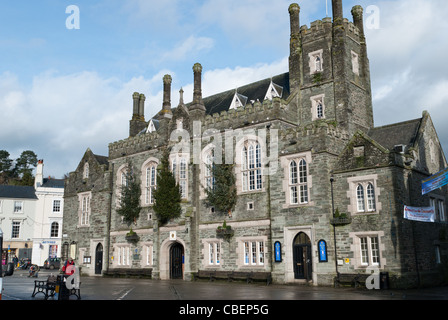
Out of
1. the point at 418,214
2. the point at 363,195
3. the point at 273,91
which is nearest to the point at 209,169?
the point at 273,91

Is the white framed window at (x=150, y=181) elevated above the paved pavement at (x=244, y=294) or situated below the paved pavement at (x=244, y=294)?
above

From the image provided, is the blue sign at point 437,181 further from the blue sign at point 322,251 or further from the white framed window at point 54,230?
the white framed window at point 54,230

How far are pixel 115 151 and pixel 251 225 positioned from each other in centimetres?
1694

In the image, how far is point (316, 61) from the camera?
109 feet

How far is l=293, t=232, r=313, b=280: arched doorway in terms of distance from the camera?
Answer: 27352mm

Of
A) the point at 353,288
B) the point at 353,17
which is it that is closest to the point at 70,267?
the point at 353,288

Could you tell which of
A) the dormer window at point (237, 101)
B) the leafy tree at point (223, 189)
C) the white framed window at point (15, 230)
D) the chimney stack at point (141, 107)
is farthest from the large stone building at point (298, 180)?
the white framed window at point (15, 230)

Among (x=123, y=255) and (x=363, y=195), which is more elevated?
(x=363, y=195)

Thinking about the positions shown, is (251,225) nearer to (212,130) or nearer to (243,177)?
(243,177)

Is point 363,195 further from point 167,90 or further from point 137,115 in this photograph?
point 137,115

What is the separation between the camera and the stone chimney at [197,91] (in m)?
35.0

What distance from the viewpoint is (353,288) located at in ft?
81.1

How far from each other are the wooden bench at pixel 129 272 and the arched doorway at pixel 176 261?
2018 millimetres

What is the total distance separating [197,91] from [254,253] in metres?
13.3
